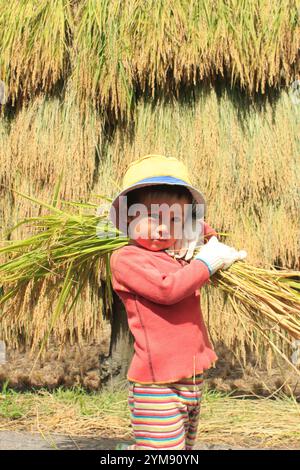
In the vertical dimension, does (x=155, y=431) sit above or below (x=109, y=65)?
below

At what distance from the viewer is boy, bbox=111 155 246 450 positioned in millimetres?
2416

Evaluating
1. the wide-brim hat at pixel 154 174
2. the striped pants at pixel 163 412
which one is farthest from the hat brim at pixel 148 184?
the striped pants at pixel 163 412

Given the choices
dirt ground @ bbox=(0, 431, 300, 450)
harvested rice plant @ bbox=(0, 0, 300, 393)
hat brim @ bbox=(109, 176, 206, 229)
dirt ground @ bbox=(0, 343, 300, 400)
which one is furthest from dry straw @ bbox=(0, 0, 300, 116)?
dirt ground @ bbox=(0, 431, 300, 450)

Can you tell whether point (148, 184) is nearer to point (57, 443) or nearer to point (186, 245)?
point (186, 245)

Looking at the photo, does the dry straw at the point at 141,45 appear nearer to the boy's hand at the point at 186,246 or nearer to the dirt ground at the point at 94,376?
the boy's hand at the point at 186,246

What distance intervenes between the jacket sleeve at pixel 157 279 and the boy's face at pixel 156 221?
0.07 metres

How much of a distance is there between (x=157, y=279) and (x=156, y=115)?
162cm

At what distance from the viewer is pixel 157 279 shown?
94.7 inches
